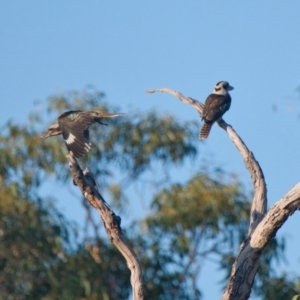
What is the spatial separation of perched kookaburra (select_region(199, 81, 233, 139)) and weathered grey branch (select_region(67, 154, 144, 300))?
75.4 inches

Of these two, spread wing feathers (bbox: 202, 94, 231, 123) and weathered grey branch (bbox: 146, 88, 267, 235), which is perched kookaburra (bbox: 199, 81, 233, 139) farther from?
weathered grey branch (bbox: 146, 88, 267, 235)

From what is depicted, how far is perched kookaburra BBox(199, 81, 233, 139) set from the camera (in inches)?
297

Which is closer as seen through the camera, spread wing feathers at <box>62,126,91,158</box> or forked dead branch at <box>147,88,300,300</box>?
forked dead branch at <box>147,88,300,300</box>

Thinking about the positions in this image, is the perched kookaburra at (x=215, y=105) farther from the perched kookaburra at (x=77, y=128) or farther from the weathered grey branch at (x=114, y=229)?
the weathered grey branch at (x=114, y=229)

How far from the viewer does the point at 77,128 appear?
706 centimetres

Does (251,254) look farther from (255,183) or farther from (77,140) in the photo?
(77,140)

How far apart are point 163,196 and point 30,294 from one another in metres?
2.08

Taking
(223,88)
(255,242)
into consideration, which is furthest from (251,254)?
(223,88)

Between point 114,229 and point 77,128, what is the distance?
2002 mm

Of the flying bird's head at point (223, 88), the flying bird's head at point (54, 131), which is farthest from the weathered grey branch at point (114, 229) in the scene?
the flying bird's head at point (223, 88)

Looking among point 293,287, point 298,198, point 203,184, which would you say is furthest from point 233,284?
point 203,184

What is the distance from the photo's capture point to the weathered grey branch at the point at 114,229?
5.11 metres

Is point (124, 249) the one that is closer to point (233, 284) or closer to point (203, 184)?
point (233, 284)

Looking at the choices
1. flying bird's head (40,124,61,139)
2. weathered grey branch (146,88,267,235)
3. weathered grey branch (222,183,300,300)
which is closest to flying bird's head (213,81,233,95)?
flying bird's head (40,124,61,139)
